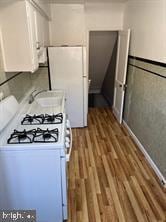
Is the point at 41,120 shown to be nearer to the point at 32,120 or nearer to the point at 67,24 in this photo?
the point at 32,120

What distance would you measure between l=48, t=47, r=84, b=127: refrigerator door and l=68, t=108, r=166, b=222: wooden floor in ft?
1.85

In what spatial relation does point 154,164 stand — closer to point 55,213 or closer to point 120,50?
point 55,213

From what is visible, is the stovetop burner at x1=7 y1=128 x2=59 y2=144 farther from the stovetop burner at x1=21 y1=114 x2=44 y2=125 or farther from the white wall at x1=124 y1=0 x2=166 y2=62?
the white wall at x1=124 y1=0 x2=166 y2=62

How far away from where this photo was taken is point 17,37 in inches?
70.7

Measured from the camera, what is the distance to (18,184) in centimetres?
160

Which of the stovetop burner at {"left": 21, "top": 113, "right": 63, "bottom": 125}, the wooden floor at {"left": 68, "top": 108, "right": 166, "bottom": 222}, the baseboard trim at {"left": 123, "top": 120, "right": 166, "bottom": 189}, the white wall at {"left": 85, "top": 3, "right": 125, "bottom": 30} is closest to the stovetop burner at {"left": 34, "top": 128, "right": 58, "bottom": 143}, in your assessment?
the stovetop burner at {"left": 21, "top": 113, "right": 63, "bottom": 125}

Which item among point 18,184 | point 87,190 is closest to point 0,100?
point 18,184

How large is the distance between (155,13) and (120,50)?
145cm

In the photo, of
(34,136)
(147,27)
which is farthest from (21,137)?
(147,27)

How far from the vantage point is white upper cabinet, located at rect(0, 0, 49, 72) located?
1713 mm

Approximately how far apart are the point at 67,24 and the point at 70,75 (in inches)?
46.0

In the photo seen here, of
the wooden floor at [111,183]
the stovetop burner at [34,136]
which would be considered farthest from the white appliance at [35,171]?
the wooden floor at [111,183]

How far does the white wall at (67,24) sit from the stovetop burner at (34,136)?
8.91 feet

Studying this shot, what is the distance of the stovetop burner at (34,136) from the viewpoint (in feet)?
5.22
